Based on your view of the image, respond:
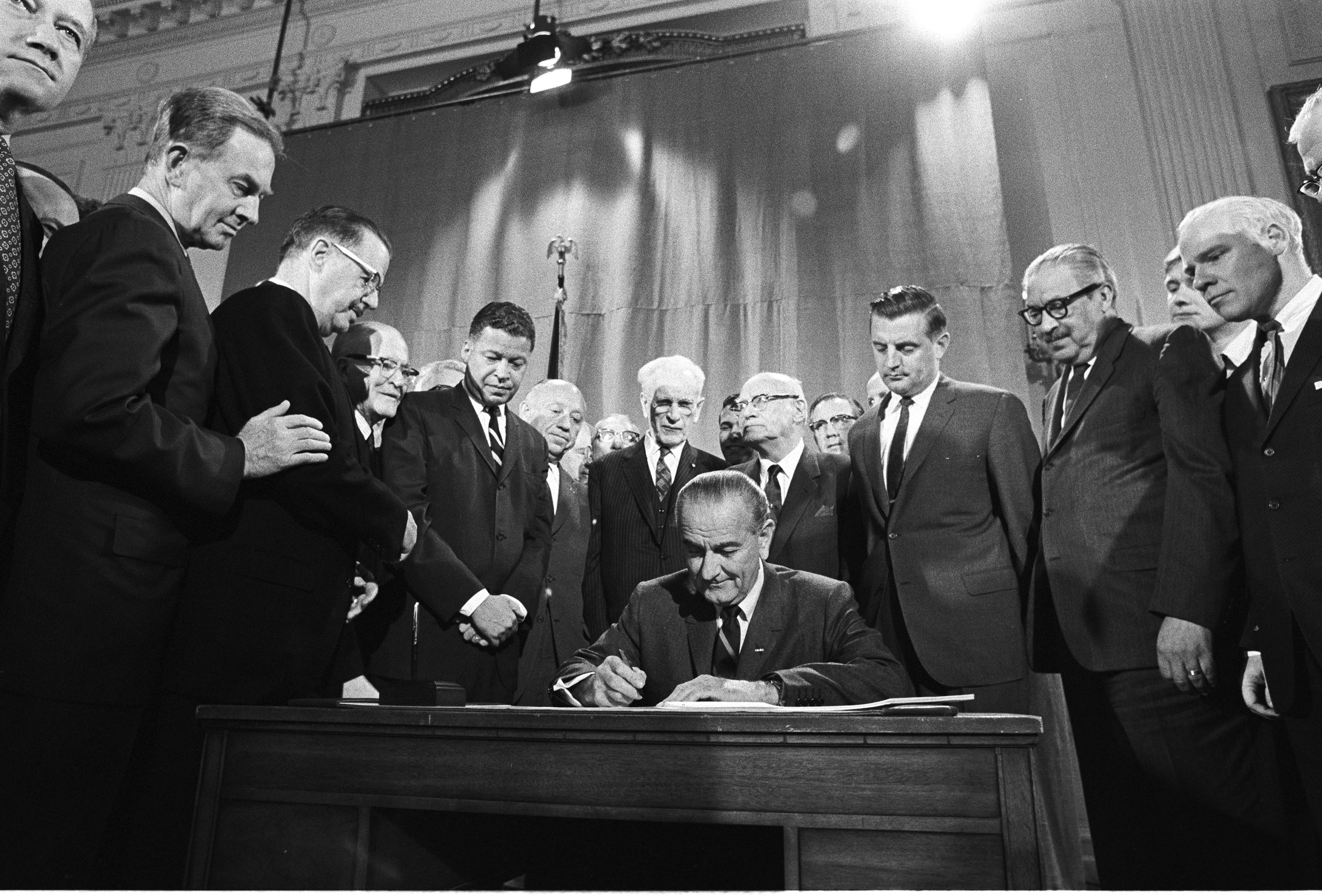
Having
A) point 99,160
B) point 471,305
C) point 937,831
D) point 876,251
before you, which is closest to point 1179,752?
point 937,831

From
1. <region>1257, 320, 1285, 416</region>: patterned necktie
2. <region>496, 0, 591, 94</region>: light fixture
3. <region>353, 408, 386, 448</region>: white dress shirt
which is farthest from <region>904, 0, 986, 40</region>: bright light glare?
<region>353, 408, 386, 448</region>: white dress shirt

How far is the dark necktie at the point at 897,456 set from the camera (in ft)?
8.71

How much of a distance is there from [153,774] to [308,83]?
725cm

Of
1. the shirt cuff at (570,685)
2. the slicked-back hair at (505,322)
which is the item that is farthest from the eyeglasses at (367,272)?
the shirt cuff at (570,685)

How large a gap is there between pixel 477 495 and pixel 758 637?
113 cm

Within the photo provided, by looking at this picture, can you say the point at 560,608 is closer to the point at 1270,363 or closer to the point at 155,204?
the point at 155,204

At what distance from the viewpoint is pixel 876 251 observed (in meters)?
5.54

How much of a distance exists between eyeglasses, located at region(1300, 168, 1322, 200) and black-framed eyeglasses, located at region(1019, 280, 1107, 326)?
55cm

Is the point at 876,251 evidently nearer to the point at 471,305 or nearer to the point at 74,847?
the point at 471,305

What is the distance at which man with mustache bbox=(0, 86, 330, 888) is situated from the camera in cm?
146

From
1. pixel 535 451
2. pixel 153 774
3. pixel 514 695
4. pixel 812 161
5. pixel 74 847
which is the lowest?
pixel 74 847

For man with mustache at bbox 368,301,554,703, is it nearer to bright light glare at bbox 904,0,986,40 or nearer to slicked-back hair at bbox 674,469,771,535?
slicked-back hair at bbox 674,469,771,535

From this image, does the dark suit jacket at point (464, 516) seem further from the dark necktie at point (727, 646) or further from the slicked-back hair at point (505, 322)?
the dark necktie at point (727, 646)

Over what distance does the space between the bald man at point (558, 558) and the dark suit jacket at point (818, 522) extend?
2.49 feet
